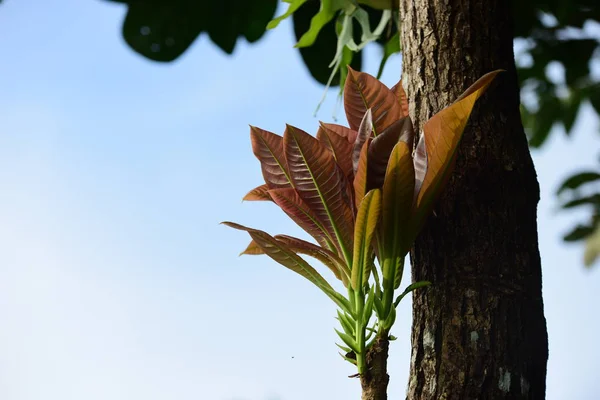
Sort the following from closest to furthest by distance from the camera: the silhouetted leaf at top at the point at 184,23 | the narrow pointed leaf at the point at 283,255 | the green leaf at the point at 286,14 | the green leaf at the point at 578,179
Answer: the narrow pointed leaf at the point at 283,255
the green leaf at the point at 286,14
the silhouetted leaf at top at the point at 184,23
the green leaf at the point at 578,179

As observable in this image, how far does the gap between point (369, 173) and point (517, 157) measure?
10.2 inches

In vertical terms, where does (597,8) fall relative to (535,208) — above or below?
above

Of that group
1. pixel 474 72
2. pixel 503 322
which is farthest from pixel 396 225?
pixel 474 72

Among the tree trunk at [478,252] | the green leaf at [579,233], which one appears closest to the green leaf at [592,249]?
the green leaf at [579,233]

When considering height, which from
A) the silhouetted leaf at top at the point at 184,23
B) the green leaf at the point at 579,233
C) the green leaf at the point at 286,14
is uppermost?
the silhouetted leaf at top at the point at 184,23

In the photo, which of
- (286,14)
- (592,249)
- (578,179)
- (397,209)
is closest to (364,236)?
(397,209)

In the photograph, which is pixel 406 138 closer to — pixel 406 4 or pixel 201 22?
pixel 406 4

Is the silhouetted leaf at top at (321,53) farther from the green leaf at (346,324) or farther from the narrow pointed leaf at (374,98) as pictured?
the green leaf at (346,324)

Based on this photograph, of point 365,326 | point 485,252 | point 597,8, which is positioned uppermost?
point 597,8

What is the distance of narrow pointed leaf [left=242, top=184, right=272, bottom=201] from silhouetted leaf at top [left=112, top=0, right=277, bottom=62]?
79cm

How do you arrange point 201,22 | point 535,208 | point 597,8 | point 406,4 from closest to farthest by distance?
point 535,208
point 406,4
point 201,22
point 597,8

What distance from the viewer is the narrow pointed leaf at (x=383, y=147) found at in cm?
102

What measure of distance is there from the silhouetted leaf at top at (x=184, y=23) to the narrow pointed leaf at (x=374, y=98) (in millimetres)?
817

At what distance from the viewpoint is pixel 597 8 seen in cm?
207
